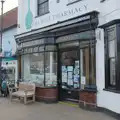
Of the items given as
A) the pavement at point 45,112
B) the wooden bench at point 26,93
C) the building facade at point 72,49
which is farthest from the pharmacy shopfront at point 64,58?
the pavement at point 45,112

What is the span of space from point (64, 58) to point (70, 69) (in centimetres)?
66

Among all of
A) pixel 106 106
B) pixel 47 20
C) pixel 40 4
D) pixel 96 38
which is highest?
pixel 40 4

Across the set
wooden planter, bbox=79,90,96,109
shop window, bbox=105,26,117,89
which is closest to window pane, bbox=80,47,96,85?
wooden planter, bbox=79,90,96,109

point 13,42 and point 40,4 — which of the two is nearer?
point 40,4

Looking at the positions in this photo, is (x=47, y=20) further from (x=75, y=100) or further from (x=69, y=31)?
(x=75, y=100)

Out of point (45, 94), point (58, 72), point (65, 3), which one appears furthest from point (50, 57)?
point (65, 3)

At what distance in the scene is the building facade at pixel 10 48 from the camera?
56.1ft

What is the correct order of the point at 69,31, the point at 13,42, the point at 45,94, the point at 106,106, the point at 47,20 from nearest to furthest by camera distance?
the point at 106,106 < the point at 69,31 < the point at 45,94 < the point at 47,20 < the point at 13,42

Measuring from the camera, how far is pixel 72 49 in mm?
12648

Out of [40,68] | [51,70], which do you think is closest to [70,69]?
[51,70]

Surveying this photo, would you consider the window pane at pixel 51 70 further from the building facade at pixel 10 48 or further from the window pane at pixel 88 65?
the building facade at pixel 10 48

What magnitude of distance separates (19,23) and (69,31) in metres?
5.12

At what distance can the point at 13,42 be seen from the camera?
17625mm

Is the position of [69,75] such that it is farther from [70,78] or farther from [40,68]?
[40,68]
